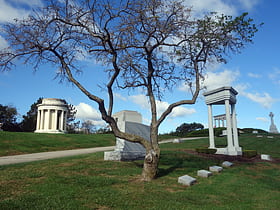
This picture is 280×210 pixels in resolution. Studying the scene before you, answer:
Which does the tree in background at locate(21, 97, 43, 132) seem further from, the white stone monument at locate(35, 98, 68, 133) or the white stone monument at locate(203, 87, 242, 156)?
the white stone monument at locate(203, 87, 242, 156)

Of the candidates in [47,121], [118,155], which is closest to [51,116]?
[47,121]

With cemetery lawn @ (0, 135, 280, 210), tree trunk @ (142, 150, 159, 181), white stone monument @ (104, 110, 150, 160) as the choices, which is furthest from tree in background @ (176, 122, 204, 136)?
tree trunk @ (142, 150, 159, 181)

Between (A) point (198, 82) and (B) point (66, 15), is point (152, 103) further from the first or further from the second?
(B) point (66, 15)

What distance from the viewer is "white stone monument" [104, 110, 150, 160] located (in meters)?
11.2

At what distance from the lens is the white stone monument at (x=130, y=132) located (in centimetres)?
1116

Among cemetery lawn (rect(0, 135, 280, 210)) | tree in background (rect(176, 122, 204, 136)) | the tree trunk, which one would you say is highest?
tree in background (rect(176, 122, 204, 136))

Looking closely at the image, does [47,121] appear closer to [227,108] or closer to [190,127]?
[227,108]

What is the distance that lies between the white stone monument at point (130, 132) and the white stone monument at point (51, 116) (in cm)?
3250

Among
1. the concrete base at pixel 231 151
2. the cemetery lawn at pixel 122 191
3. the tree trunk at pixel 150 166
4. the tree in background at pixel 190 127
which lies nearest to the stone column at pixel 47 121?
the concrete base at pixel 231 151

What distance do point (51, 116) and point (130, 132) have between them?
35.0 metres

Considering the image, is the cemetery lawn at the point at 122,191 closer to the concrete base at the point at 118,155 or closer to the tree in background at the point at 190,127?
the concrete base at the point at 118,155

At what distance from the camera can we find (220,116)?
3931 cm

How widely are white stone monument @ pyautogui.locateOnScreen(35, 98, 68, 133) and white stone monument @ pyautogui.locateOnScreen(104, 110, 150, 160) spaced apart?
32499 millimetres

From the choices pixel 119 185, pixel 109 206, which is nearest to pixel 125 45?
pixel 119 185
